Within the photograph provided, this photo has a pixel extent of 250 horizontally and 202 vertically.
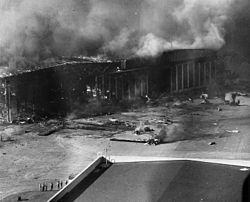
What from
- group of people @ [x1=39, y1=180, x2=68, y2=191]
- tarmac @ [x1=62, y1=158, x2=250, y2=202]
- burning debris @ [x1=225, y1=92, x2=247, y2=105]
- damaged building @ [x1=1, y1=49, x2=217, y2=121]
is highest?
damaged building @ [x1=1, y1=49, x2=217, y2=121]

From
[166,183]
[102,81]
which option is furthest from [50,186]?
[102,81]

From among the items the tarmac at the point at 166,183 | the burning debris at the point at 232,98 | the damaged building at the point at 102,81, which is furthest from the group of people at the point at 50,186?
the burning debris at the point at 232,98

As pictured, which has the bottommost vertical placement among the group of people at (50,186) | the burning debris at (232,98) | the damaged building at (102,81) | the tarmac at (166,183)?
the group of people at (50,186)

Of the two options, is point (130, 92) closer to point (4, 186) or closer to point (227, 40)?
point (227, 40)

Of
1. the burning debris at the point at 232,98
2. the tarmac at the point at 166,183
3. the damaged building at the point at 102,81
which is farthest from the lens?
the burning debris at the point at 232,98

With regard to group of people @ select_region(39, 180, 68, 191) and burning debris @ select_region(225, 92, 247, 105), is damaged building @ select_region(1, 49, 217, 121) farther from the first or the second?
group of people @ select_region(39, 180, 68, 191)

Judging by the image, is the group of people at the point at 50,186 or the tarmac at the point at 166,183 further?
the group of people at the point at 50,186

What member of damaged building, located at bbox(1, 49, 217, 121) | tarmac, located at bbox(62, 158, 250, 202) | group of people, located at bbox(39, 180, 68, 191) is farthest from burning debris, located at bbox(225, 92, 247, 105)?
tarmac, located at bbox(62, 158, 250, 202)

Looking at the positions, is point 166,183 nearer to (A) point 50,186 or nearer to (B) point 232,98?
(A) point 50,186

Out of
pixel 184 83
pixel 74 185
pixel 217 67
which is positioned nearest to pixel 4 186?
pixel 74 185

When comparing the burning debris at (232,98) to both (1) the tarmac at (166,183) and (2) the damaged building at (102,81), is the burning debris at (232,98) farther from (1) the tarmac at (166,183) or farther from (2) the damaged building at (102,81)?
(1) the tarmac at (166,183)
